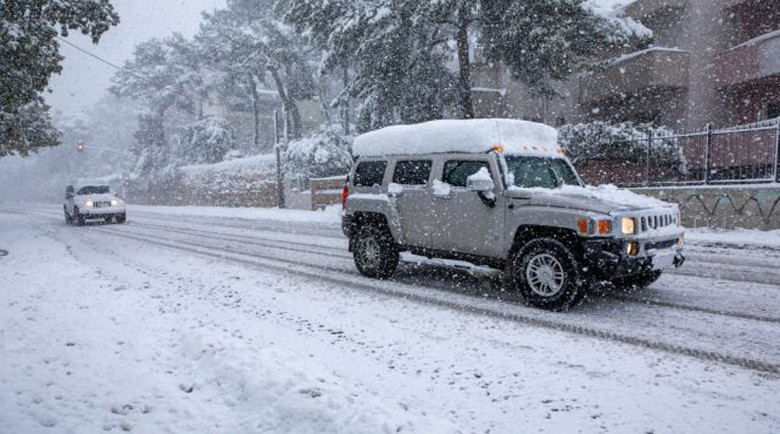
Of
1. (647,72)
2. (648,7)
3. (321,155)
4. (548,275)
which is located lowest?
(548,275)

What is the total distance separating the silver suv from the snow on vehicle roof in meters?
0.02

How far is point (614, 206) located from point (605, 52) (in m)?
21.0

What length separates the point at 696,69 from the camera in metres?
19.3

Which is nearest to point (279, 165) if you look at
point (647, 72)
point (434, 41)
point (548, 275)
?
point (434, 41)

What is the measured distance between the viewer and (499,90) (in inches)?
1085

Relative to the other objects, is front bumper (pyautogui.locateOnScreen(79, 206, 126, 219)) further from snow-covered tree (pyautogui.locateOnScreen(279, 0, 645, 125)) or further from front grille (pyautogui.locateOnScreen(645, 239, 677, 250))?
front grille (pyautogui.locateOnScreen(645, 239, 677, 250))

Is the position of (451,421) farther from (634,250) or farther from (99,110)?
(99,110)

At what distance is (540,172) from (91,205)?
19067 millimetres

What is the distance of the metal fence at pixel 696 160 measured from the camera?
1308cm

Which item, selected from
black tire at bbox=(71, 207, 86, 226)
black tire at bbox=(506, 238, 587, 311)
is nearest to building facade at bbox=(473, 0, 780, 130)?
black tire at bbox=(506, 238, 587, 311)

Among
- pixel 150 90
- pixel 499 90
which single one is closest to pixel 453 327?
pixel 499 90

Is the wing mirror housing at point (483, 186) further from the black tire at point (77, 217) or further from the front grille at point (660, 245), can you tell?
the black tire at point (77, 217)

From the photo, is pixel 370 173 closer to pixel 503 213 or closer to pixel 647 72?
pixel 503 213

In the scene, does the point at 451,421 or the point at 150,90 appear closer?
the point at 451,421
